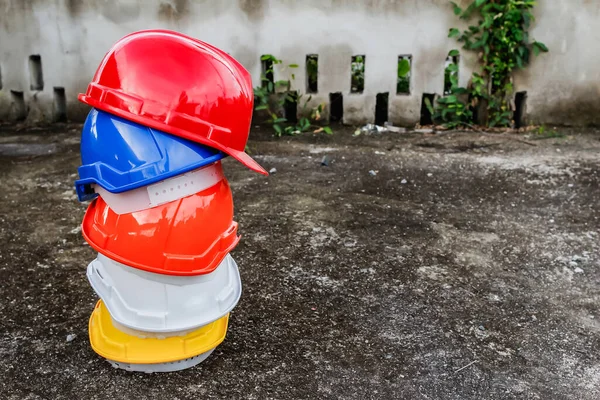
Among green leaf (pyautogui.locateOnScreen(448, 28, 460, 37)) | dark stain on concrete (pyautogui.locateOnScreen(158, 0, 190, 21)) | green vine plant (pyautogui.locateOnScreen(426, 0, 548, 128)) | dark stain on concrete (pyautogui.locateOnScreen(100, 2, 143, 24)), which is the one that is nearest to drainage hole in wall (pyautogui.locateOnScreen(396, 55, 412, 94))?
green vine plant (pyautogui.locateOnScreen(426, 0, 548, 128))

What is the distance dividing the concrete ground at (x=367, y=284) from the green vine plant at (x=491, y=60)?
43.7 inches

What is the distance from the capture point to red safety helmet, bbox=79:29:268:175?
1.92 m

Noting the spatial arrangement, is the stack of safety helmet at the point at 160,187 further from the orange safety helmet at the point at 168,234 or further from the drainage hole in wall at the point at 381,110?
the drainage hole in wall at the point at 381,110

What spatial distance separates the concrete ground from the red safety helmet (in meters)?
0.95

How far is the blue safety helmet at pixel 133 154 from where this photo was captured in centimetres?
194

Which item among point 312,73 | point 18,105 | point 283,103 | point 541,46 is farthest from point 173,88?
point 18,105

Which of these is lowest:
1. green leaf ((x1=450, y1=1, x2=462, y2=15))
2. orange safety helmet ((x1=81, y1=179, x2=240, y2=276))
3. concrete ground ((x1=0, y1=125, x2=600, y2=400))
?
concrete ground ((x1=0, y1=125, x2=600, y2=400))

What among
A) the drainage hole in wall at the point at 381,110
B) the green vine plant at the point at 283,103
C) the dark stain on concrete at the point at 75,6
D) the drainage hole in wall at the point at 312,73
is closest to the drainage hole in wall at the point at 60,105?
the dark stain on concrete at the point at 75,6

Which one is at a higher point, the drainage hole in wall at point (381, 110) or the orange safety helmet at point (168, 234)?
the drainage hole in wall at point (381, 110)

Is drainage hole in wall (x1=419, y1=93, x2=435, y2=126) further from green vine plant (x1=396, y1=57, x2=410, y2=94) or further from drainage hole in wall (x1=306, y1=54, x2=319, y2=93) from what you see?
drainage hole in wall (x1=306, y1=54, x2=319, y2=93)

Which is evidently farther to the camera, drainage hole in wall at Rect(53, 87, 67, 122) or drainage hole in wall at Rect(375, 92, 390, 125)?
drainage hole in wall at Rect(53, 87, 67, 122)

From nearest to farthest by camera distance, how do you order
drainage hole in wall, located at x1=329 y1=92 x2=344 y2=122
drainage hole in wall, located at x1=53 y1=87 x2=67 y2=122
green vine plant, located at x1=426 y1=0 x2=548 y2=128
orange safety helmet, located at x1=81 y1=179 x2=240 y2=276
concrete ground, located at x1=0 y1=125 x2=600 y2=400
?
orange safety helmet, located at x1=81 y1=179 x2=240 y2=276 < concrete ground, located at x1=0 y1=125 x2=600 y2=400 < green vine plant, located at x1=426 y1=0 x2=548 y2=128 < drainage hole in wall, located at x1=329 y1=92 x2=344 y2=122 < drainage hole in wall, located at x1=53 y1=87 x2=67 y2=122

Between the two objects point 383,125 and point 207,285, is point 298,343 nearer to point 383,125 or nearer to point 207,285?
point 207,285

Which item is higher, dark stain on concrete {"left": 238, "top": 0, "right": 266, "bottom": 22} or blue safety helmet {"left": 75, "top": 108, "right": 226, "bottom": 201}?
dark stain on concrete {"left": 238, "top": 0, "right": 266, "bottom": 22}
